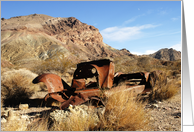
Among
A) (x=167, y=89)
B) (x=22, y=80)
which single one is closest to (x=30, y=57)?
(x=22, y=80)

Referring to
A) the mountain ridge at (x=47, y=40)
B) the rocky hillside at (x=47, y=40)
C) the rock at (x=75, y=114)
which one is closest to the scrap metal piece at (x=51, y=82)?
the rock at (x=75, y=114)

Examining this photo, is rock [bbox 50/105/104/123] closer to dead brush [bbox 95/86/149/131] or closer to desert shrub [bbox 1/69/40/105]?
dead brush [bbox 95/86/149/131]

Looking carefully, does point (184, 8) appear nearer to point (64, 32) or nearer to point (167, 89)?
point (167, 89)

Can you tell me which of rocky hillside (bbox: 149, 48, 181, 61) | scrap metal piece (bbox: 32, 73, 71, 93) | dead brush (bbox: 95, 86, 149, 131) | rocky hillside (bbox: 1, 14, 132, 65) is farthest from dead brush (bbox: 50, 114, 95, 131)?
rocky hillside (bbox: 149, 48, 181, 61)

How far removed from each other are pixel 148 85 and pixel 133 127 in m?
3.15

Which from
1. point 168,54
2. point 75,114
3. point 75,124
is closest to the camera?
point 75,124

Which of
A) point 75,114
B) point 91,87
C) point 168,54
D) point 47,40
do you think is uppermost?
point 47,40

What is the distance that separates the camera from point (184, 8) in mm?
3295

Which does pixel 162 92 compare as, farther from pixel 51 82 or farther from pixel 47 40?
pixel 47 40

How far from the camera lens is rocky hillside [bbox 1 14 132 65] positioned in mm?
50828

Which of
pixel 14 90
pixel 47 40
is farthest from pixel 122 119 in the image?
pixel 47 40

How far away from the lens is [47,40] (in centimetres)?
6328

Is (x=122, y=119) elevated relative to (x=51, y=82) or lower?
lower

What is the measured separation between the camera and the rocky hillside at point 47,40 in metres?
50.8
